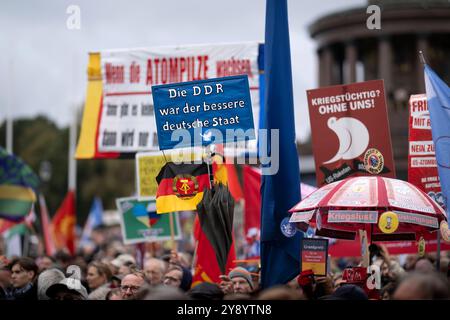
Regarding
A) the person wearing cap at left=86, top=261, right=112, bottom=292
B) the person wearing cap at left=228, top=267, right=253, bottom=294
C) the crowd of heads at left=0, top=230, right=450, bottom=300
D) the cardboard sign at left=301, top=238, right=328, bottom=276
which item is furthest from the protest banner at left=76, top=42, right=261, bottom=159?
the person wearing cap at left=228, top=267, right=253, bottom=294

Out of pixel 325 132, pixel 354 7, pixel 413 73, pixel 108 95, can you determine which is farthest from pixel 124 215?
pixel 413 73

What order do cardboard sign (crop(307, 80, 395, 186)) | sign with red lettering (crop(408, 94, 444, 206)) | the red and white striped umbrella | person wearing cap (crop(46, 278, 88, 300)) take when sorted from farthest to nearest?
cardboard sign (crop(307, 80, 395, 186))
sign with red lettering (crop(408, 94, 444, 206))
the red and white striped umbrella
person wearing cap (crop(46, 278, 88, 300))

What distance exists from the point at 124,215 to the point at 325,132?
15.4 feet

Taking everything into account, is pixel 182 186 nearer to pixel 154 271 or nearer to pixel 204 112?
pixel 204 112

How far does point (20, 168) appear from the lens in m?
17.0

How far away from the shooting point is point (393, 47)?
5922cm

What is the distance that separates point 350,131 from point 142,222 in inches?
189

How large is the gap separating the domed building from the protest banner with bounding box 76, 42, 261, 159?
3573cm

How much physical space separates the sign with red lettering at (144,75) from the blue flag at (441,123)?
13.7 feet

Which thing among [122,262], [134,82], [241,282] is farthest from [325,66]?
[241,282]

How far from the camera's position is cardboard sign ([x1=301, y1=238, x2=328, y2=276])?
29.2 ft

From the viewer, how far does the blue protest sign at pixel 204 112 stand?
31.0ft

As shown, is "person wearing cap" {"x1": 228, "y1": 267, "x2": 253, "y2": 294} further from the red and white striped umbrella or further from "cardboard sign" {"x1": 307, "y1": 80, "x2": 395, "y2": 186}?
"cardboard sign" {"x1": 307, "y1": 80, "x2": 395, "y2": 186}

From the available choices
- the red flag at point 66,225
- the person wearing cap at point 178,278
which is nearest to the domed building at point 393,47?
the red flag at point 66,225
